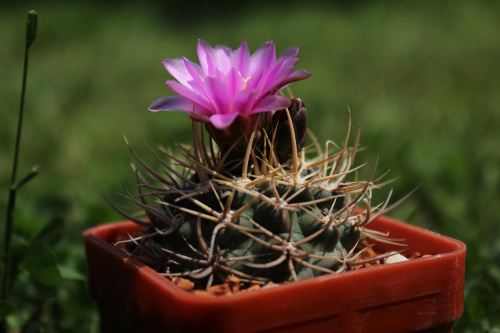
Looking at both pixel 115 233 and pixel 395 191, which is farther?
pixel 395 191

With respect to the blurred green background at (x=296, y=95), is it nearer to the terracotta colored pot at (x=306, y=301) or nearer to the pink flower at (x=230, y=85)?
the terracotta colored pot at (x=306, y=301)

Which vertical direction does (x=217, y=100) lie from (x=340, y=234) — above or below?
above

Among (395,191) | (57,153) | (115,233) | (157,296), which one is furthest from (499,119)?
(157,296)

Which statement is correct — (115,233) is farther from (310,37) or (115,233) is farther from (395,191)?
(310,37)

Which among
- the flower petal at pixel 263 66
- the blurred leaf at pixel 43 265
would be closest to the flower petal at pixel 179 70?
the flower petal at pixel 263 66

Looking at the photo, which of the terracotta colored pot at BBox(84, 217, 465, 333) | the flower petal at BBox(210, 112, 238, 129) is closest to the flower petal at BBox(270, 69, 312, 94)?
the flower petal at BBox(210, 112, 238, 129)

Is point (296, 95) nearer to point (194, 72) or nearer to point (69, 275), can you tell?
point (69, 275)

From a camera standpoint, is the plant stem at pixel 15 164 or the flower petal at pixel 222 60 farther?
the plant stem at pixel 15 164
